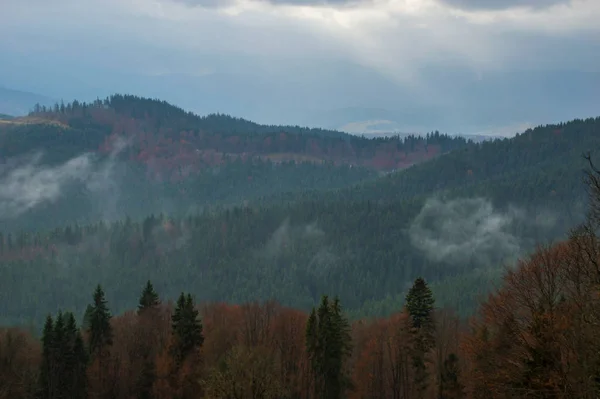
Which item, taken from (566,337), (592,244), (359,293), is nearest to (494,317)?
(566,337)

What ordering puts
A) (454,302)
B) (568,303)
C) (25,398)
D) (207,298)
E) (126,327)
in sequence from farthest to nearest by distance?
1. (207,298)
2. (454,302)
3. (126,327)
4. (25,398)
5. (568,303)

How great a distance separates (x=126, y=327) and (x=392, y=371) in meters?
29.3

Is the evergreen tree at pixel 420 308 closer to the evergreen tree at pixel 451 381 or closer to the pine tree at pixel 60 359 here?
the evergreen tree at pixel 451 381

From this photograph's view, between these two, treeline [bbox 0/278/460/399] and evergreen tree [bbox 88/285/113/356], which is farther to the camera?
evergreen tree [bbox 88/285/113/356]

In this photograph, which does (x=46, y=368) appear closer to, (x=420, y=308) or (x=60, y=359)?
(x=60, y=359)

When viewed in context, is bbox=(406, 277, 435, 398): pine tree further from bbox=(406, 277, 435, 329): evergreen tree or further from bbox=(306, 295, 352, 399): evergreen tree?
bbox=(306, 295, 352, 399): evergreen tree

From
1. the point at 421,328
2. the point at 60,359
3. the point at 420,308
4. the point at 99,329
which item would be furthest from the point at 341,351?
the point at 60,359

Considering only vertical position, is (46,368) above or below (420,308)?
below

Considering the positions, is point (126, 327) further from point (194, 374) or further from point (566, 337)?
point (566, 337)

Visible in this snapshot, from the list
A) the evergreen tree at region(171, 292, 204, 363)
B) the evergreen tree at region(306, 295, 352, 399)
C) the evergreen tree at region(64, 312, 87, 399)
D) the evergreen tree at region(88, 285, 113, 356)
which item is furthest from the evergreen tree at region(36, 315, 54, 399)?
the evergreen tree at region(306, 295, 352, 399)

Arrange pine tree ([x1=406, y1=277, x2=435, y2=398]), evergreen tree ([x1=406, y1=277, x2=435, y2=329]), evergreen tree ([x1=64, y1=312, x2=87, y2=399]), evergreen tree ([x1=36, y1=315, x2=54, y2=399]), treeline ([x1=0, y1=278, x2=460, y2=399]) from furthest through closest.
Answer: evergreen tree ([x1=64, y1=312, x2=87, y2=399]), evergreen tree ([x1=36, y1=315, x2=54, y2=399]), treeline ([x1=0, y1=278, x2=460, y2=399]), evergreen tree ([x1=406, y1=277, x2=435, y2=329]), pine tree ([x1=406, y1=277, x2=435, y2=398])

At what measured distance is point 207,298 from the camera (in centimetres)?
18862

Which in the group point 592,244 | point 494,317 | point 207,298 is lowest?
point 207,298

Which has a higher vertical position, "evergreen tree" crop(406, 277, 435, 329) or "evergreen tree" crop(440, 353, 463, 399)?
"evergreen tree" crop(406, 277, 435, 329)
